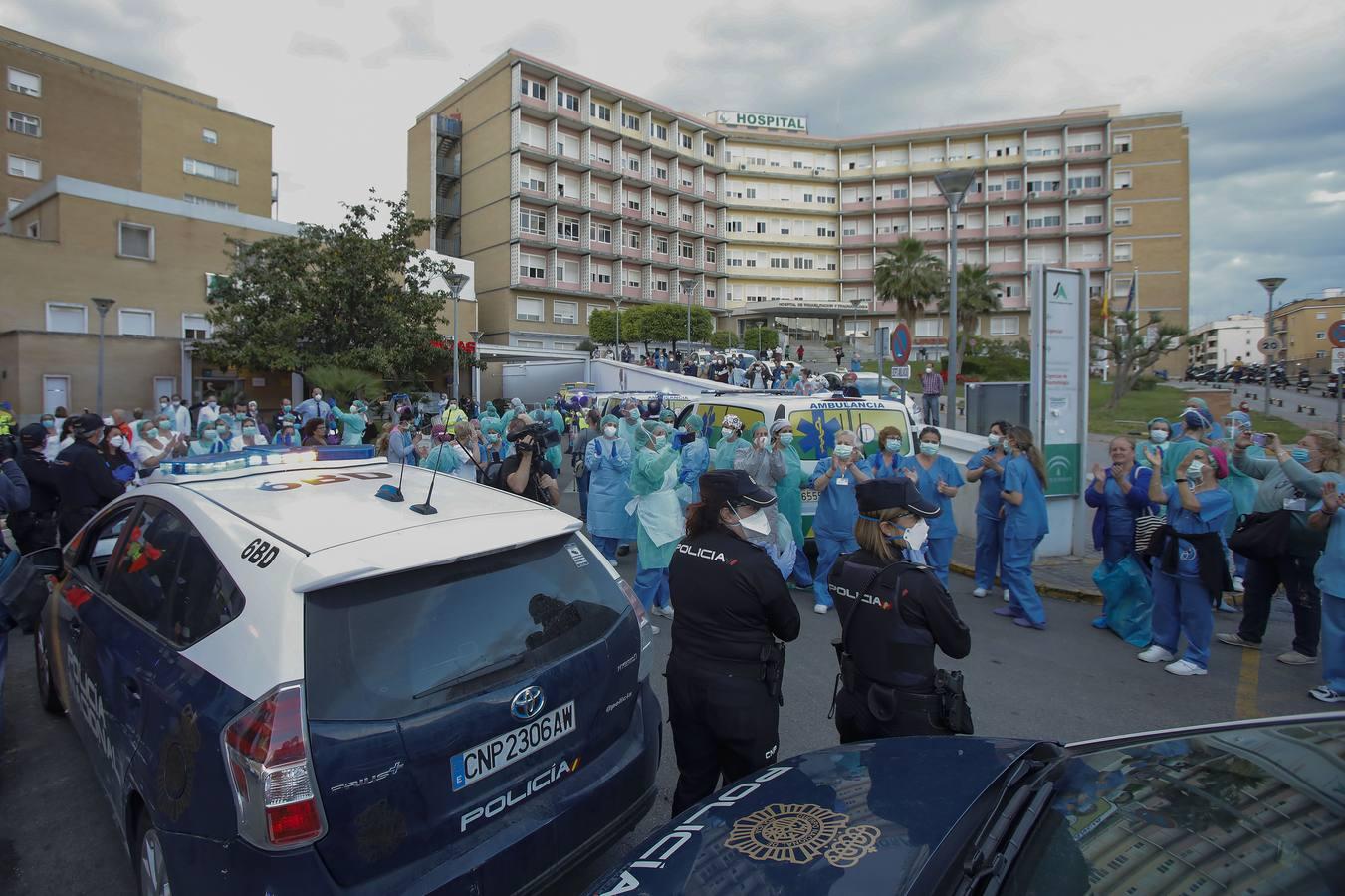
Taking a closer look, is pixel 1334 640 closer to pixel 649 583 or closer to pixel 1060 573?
pixel 1060 573

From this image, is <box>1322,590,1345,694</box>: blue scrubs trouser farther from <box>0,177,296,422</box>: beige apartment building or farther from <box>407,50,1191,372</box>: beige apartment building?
<box>407,50,1191,372</box>: beige apartment building

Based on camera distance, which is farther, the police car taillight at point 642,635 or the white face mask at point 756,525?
the white face mask at point 756,525

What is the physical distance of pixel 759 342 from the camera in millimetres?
51344

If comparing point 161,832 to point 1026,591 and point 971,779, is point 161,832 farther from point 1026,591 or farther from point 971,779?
point 1026,591

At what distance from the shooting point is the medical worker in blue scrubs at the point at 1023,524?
6.95 meters

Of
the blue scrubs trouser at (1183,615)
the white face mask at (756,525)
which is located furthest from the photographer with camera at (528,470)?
the blue scrubs trouser at (1183,615)

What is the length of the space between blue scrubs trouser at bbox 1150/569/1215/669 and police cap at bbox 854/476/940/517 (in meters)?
3.97

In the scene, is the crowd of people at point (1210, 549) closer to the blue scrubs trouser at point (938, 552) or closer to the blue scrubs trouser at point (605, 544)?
the blue scrubs trouser at point (938, 552)

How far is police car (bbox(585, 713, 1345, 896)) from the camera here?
1.61 m

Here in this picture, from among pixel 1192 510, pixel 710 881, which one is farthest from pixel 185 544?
pixel 1192 510

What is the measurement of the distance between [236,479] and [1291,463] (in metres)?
7.07

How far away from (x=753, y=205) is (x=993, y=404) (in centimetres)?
6086

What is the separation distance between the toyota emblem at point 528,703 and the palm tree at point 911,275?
5312cm

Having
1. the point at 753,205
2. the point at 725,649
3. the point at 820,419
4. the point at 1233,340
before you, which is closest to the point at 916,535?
the point at 725,649
